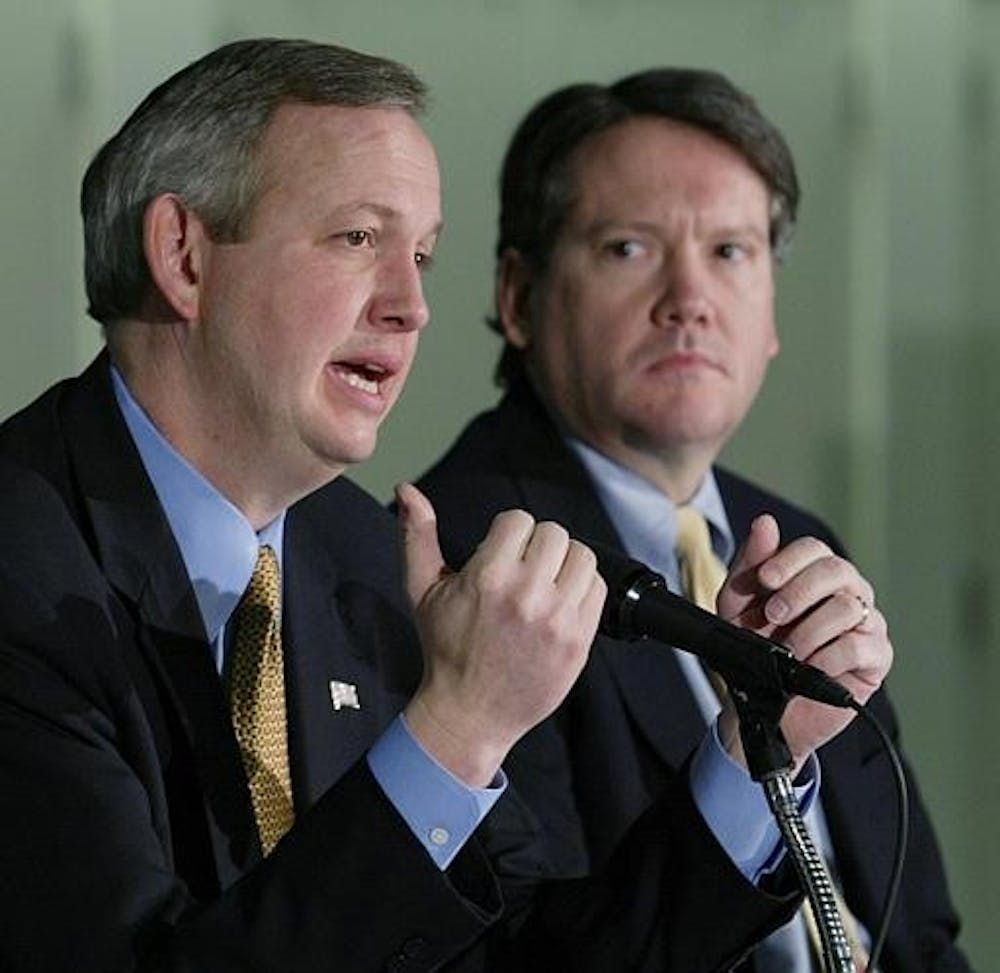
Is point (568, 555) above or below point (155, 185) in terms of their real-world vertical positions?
below

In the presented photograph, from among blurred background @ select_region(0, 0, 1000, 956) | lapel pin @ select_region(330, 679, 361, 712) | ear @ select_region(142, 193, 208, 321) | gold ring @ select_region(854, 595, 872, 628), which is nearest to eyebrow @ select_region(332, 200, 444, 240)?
ear @ select_region(142, 193, 208, 321)

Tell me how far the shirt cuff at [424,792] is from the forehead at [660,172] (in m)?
1.42

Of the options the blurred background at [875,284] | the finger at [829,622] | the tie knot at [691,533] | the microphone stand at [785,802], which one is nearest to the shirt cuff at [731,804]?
the finger at [829,622]

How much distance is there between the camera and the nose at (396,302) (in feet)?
7.57

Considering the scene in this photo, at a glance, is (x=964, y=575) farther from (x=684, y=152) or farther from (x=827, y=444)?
(x=684, y=152)

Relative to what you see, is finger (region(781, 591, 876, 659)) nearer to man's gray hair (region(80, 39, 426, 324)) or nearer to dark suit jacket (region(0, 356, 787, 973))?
dark suit jacket (region(0, 356, 787, 973))

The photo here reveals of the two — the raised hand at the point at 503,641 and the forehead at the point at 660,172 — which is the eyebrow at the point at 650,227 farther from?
the raised hand at the point at 503,641

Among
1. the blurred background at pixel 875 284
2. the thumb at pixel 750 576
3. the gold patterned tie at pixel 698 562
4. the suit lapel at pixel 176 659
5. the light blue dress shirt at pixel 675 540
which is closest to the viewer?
the suit lapel at pixel 176 659

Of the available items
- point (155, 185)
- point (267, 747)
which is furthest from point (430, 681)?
point (155, 185)

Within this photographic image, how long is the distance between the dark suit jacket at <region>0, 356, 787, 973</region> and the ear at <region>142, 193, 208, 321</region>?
0.09m

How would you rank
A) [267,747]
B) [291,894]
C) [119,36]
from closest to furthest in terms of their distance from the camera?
[291,894] < [267,747] < [119,36]

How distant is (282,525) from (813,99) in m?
3.03

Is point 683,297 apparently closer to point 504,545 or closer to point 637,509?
point 637,509

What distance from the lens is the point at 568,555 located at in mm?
1974
